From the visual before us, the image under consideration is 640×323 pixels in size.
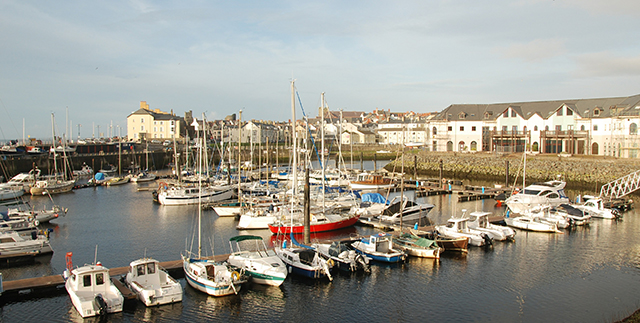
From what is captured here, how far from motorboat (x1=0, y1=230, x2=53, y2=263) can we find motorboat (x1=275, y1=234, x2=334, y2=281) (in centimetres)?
1320

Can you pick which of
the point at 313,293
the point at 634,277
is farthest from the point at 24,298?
the point at 634,277

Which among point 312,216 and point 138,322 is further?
point 312,216

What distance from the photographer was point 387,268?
2188cm

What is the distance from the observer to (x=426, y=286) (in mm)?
19641

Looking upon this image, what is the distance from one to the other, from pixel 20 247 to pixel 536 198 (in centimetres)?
3544

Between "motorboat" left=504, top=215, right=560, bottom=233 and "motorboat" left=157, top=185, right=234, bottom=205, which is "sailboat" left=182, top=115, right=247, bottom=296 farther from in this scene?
"motorboat" left=157, top=185, right=234, bottom=205

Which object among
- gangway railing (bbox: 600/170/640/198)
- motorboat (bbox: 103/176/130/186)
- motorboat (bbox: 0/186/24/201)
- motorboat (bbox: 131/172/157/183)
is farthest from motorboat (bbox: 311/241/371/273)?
motorboat (bbox: 131/172/157/183)

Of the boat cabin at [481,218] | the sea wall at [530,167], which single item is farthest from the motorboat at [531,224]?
the sea wall at [530,167]

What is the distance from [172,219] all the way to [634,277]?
3001cm

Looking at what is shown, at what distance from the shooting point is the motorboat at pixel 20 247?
74.4 ft

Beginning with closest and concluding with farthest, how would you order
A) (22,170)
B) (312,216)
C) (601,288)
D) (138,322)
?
(138,322), (601,288), (312,216), (22,170)

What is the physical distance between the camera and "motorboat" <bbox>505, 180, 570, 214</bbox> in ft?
116

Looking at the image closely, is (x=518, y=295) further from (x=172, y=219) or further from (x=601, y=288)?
(x=172, y=219)

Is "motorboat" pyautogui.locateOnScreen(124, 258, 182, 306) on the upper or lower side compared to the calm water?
upper
